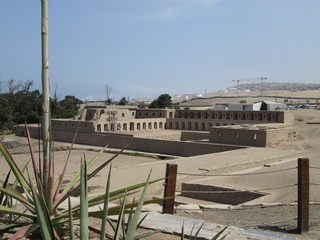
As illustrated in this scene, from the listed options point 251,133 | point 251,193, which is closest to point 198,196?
point 251,193

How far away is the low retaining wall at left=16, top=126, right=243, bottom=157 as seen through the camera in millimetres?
25250

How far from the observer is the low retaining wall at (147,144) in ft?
82.8

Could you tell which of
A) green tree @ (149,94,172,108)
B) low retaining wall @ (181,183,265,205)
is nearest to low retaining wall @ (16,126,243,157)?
low retaining wall @ (181,183,265,205)

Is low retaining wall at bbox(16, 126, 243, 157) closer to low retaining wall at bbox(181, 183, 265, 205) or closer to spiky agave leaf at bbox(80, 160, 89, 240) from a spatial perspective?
low retaining wall at bbox(181, 183, 265, 205)

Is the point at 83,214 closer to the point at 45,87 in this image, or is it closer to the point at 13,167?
the point at 13,167

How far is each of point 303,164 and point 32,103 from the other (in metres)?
55.2

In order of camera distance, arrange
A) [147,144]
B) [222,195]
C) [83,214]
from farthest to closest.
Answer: [147,144], [222,195], [83,214]

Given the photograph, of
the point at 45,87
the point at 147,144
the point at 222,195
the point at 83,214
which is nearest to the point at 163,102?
the point at 147,144

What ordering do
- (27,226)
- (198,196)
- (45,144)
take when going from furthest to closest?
1. (198,196)
2. (45,144)
3. (27,226)

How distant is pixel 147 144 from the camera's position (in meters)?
29.8

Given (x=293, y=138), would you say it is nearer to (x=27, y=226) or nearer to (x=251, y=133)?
(x=251, y=133)

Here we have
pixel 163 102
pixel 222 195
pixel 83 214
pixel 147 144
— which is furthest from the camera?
pixel 163 102

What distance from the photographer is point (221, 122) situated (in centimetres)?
3916

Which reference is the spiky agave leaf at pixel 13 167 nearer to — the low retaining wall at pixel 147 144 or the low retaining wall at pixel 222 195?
the low retaining wall at pixel 222 195
